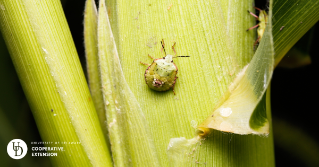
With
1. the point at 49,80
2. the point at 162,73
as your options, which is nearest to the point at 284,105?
the point at 162,73

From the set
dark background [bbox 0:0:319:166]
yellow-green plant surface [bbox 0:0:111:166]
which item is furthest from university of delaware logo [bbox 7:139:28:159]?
yellow-green plant surface [bbox 0:0:111:166]

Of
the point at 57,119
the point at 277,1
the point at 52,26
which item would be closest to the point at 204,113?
the point at 277,1

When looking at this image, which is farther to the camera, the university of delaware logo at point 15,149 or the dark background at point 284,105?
the dark background at point 284,105

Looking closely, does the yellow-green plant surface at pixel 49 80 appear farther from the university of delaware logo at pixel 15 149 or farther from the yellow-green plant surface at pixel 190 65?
the university of delaware logo at pixel 15 149

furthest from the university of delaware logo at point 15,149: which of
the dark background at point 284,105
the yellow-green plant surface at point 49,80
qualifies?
the yellow-green plant surface at point 49,80

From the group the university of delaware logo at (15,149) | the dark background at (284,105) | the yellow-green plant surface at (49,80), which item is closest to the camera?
the yellow-green plant surface at (49,80)

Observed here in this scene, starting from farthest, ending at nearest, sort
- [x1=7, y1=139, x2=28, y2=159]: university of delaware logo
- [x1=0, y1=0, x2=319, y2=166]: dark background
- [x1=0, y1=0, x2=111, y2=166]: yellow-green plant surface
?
[x1=0, y1=0, x2=319, y2=166]: dark background → [x1=7, y1=139, x2=28, y2=159]: university of delaware logo → [x1=0, y1=0, x2=111, y2=166]: yellow-green plant surface

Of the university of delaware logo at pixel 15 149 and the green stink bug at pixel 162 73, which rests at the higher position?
the green stink bug at pixel 162 73

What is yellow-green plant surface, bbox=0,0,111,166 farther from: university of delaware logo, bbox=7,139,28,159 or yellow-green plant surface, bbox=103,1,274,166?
university of delaware logo, bbox=7,139,28,159

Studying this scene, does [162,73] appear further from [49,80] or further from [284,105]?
[284,105]

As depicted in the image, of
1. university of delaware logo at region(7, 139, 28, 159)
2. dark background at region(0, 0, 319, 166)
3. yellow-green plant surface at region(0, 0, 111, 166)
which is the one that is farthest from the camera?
dark background at region(0, 0, 319, 166)
